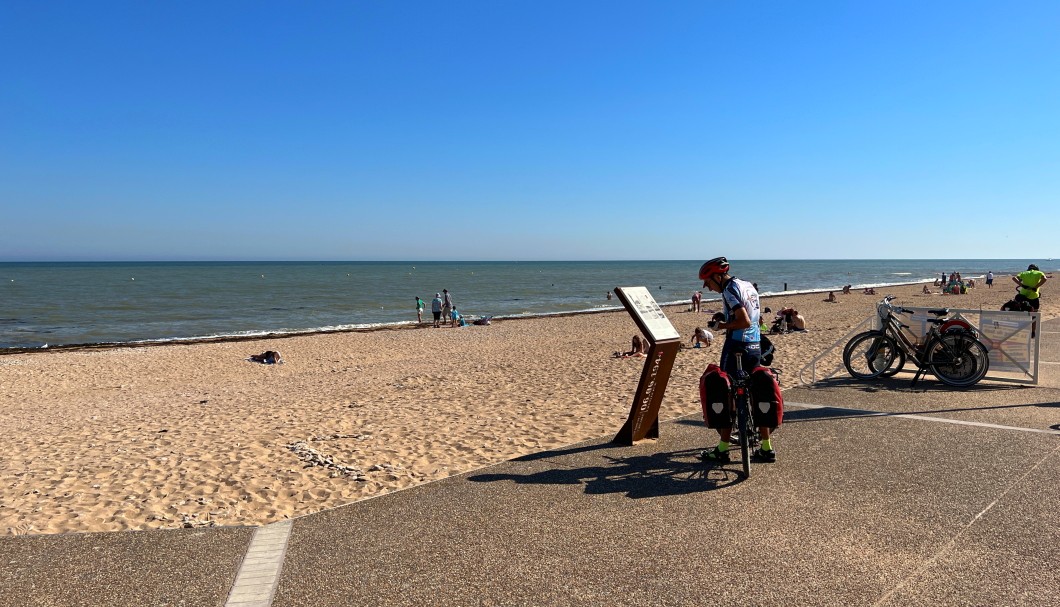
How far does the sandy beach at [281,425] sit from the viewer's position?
16.0ft

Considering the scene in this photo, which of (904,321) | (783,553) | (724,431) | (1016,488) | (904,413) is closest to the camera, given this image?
(783,553)

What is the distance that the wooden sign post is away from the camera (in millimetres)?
5797

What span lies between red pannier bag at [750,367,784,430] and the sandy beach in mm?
842

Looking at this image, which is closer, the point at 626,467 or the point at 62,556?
the point at 62,556

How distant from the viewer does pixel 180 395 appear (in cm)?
1163

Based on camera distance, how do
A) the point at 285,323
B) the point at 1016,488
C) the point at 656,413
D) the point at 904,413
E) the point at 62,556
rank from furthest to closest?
the point at 285,323, the point at 904,413, the point at 656,413, the point at 1016,488, the point at 62,556

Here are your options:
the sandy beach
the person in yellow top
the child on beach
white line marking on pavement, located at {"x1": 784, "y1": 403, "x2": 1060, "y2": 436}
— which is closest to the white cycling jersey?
the sandy beach

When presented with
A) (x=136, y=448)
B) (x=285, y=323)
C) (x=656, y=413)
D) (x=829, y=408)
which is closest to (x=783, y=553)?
(x=656, y=413)

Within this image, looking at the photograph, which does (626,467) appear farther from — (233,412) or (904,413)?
(233,412)

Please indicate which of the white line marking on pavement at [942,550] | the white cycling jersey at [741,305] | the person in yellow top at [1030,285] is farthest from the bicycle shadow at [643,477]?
the person in yellow top at [1030,285]

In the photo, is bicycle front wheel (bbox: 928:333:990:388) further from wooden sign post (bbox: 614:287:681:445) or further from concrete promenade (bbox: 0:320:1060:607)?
wooden sign post (bbox: 614:287:681:445)

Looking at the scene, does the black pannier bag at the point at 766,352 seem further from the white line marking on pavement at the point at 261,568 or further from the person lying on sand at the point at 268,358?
the person lying on sand at the point at 268,358

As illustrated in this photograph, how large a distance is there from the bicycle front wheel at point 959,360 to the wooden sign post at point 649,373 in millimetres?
4210

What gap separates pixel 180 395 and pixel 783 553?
11023 millimetres
